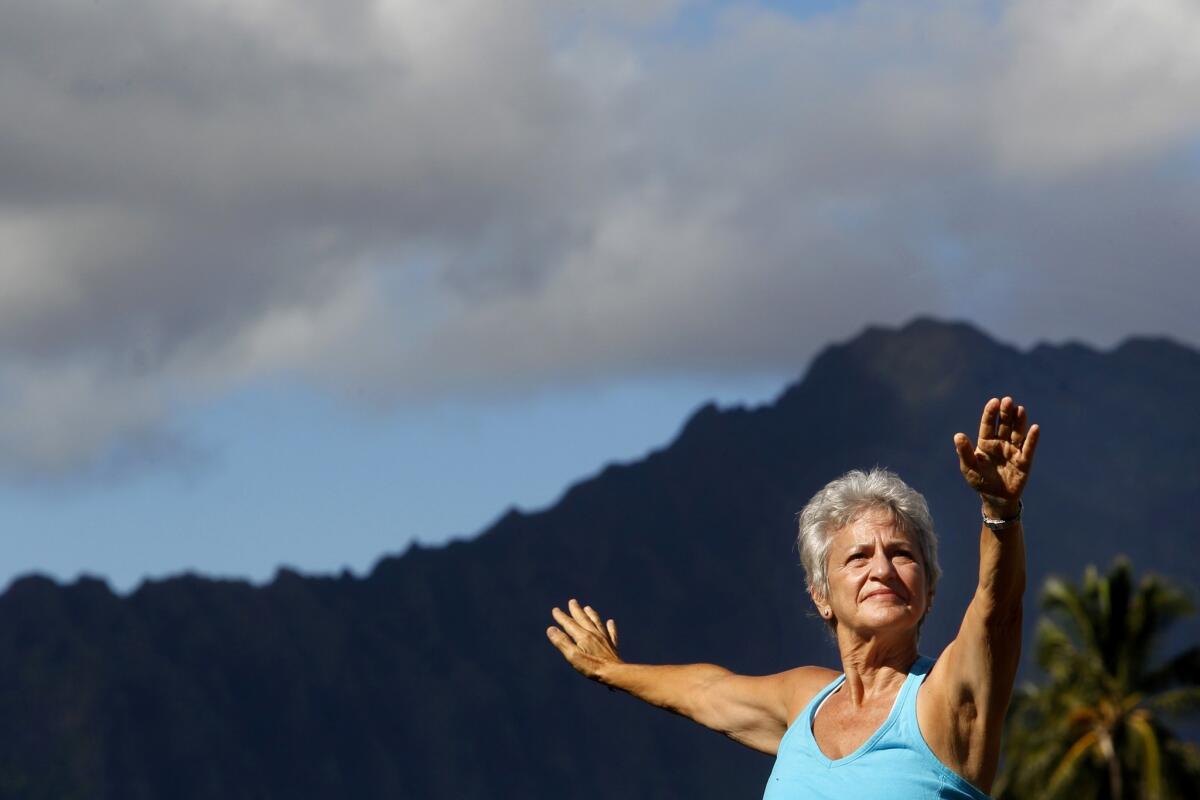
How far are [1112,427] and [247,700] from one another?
87.7m

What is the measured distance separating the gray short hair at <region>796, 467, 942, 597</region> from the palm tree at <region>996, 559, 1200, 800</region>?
35.4 m

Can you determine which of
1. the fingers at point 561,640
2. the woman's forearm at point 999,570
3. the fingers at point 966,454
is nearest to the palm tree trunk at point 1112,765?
the fingers at point 561,640

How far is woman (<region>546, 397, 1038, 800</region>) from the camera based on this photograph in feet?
14.8

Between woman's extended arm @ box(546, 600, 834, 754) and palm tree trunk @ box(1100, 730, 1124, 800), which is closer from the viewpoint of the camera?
woman's extended arm @ box(546, 600, 834, 754)

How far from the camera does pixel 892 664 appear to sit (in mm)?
5059

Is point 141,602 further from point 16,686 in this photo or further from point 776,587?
point 776,587

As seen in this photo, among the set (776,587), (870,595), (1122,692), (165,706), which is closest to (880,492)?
(870,595)

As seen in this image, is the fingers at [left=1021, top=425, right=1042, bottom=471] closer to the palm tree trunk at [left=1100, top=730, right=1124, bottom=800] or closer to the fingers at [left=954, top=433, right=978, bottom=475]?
the fingers at [left=954, top=433, right=978, bottom=475]

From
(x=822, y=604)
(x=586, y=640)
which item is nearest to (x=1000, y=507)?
(x=822, y=604)

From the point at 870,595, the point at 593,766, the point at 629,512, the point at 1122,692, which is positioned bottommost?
the point at 870,595

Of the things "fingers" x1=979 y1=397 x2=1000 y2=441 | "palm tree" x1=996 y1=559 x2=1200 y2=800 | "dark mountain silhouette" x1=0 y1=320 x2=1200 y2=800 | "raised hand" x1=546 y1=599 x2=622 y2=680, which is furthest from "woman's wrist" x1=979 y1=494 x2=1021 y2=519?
"dark mountain silhouette" x1=0 y1=320 x2=1200 y2=800

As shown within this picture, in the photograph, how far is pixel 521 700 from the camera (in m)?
174

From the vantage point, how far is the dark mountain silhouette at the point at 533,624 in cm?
15950

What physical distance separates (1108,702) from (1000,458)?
3758 centimetres
